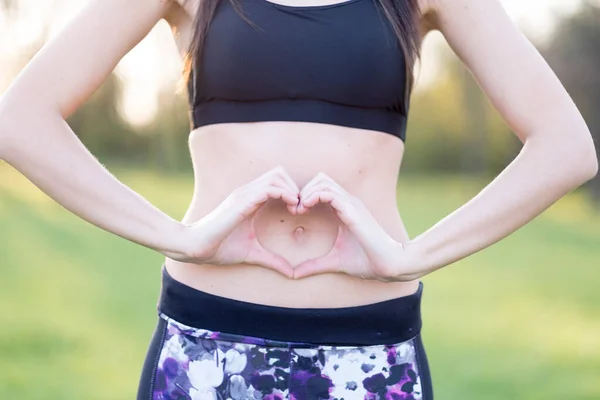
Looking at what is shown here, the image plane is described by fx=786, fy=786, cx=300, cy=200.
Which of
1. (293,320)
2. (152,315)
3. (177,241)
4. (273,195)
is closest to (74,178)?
(177,241)

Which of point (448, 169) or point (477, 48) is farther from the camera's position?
point (448, 169)

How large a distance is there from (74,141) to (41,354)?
4.97 metres

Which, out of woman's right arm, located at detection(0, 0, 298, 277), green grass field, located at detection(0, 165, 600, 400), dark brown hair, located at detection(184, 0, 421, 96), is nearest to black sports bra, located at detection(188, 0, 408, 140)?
dark brown hair, located at detection(184, 0, 421, 96)

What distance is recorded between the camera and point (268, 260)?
1.39m

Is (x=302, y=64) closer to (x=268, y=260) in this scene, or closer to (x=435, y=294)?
(x=268, y=260)

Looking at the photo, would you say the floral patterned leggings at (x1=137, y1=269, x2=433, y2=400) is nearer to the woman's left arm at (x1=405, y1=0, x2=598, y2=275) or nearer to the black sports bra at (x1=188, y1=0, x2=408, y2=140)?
the woman's left arm at (x1=405, y1=0, x2=598, y2=275)

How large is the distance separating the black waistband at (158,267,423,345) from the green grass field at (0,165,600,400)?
386 centimetres


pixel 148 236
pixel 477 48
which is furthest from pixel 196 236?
pixel 477 48

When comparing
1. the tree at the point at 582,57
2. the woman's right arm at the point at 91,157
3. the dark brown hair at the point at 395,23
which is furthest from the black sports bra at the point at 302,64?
the tree at the point at 582,57

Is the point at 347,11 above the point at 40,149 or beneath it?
above

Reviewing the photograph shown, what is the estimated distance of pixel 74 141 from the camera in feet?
4.41

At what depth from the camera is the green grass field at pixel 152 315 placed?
546 cm

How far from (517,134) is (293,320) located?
19.9 inches

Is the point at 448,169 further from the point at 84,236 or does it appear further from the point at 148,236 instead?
the point at 148,236
